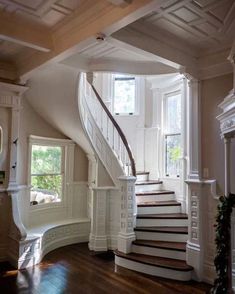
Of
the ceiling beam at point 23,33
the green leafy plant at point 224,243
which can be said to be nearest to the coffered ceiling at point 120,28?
the ceiling beam at point 23,33

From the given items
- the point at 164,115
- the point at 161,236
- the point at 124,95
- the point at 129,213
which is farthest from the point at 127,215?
the point at 124,95

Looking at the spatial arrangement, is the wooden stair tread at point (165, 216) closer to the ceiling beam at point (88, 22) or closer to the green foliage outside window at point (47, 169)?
the green foliage outside window at point (47, 169)

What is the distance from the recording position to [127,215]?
437cm

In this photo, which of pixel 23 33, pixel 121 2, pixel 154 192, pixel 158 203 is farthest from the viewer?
pixel 154 192

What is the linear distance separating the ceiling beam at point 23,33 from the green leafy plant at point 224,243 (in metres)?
2.58

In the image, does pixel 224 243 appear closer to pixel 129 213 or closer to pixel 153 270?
pixel 153 270

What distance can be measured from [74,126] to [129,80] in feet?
7.89

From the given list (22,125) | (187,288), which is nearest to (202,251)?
(187,288)

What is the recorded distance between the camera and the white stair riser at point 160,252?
12.8 feet

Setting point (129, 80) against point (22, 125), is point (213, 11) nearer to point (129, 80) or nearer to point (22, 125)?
point (22, 125)

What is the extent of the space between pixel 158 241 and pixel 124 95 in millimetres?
3591

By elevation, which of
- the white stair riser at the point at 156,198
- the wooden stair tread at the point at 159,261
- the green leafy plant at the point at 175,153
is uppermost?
the green leafy plant at the point at 175,153

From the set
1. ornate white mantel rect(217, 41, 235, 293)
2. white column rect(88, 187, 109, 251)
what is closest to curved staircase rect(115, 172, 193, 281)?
white column rect(88, 187, 109, 251)

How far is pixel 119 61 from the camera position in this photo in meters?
3.95
